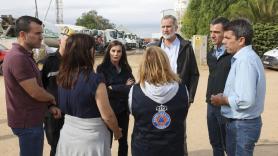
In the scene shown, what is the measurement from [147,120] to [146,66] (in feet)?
1.41

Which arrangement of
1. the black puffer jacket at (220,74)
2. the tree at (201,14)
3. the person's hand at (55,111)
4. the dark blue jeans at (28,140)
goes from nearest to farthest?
the dark blue jeans at (28,140) → the person's hand at (55,111) → the black puffer jacket at (220,74) → the tree at (201,14)

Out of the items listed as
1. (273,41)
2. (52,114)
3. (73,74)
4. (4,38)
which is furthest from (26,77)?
(4,38)

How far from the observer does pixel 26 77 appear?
3.30 meters

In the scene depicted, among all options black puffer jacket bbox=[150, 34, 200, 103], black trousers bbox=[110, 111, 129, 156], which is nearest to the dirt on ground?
black trousers bbox=[110, 111, 129, 156]

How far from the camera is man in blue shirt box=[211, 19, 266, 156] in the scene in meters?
3.09

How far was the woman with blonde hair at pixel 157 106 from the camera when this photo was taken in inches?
122

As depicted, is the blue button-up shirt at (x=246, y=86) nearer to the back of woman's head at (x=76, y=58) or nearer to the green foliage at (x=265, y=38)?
the back of woman's head at (x=76, y=58)

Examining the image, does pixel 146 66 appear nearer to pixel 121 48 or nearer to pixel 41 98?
pixel 41 98

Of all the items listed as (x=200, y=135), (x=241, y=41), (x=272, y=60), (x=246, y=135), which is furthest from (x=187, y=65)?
(x=272, y=60)

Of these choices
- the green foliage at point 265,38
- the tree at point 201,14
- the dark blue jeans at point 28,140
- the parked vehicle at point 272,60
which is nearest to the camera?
the dark blue jeans at point 28,140

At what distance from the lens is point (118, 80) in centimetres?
459

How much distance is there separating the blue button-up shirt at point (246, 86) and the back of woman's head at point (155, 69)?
48 centimetres

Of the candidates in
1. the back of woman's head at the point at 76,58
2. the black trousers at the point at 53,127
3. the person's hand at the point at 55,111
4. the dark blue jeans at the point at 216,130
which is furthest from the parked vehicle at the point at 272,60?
the back of woman's head at the point at 76,58

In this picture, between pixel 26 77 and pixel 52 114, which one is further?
pixel 52 114
